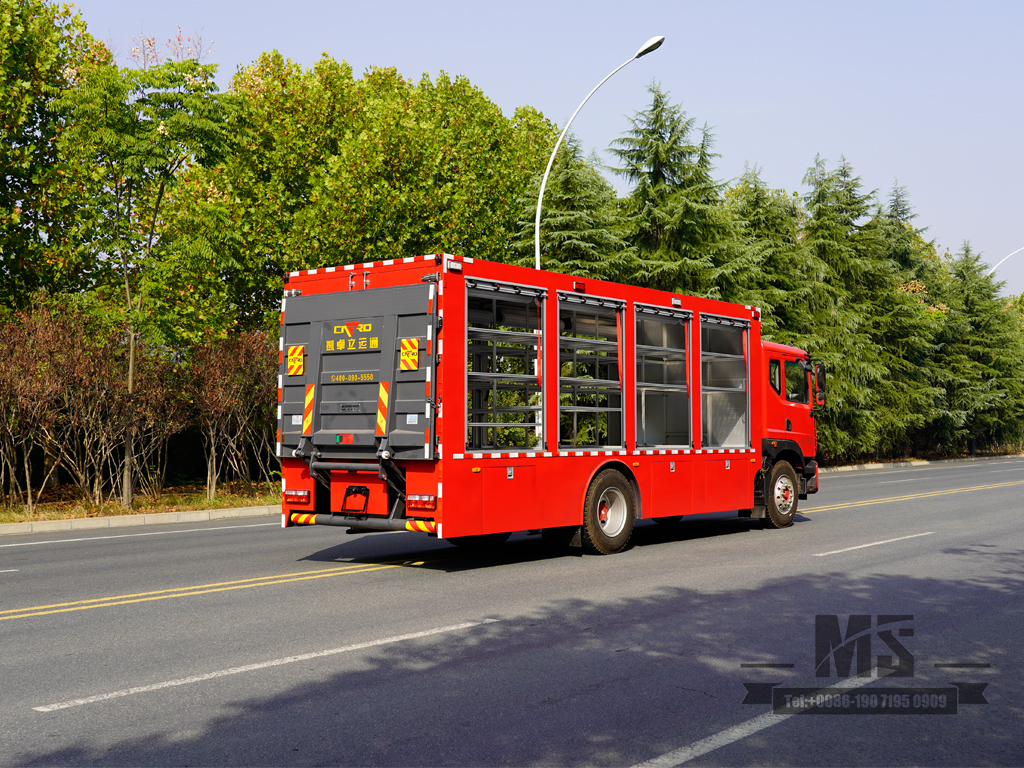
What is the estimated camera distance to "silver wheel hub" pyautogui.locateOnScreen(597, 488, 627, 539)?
1165 centimetres

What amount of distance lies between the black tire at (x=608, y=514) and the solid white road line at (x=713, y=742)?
20.2ft

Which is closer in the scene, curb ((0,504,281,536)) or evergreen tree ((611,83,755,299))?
curb ((0,504,281,536))

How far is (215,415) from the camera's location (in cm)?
1980

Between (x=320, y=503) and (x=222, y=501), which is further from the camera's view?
(x=222, y=501)

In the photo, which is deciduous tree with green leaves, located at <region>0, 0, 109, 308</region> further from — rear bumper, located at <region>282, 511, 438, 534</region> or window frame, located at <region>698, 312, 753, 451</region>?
window frame, located at <region>698, 312, 753, 451</region>

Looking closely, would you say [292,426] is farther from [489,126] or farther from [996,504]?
[489,126]

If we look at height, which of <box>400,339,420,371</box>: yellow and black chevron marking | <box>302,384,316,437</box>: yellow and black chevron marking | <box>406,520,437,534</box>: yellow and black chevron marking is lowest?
<box>406,520,437,534</box>: yellow and black chevron marking

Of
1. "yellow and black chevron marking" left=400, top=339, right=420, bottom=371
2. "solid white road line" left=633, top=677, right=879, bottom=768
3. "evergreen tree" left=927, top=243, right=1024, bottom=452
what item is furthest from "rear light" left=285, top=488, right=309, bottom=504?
"evergreen tree" left=927, top=243, right=1024, bottom=452

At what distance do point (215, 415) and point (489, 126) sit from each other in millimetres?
18433

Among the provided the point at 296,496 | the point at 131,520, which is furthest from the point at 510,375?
the point at 131,520

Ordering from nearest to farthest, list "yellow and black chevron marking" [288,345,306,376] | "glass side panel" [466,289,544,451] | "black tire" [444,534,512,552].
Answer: "glass side panel" [466,289,544,451]
"yellow and black chevron marking" [288,345,306,376]
"black tire" [444,534,512,552]

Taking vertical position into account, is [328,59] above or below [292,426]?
above

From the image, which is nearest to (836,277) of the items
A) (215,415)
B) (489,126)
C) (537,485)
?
(489,126)

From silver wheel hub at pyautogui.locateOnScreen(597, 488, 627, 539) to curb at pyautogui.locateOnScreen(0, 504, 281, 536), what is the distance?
909 centimetres
